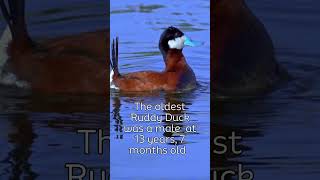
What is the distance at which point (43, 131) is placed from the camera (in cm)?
844

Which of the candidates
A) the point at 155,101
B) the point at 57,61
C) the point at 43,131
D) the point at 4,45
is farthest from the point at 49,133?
the point at 4,45

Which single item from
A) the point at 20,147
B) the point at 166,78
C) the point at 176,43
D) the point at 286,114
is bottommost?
the point at 20,147

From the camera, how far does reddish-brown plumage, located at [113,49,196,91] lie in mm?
9031

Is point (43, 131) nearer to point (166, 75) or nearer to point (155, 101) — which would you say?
point (155, 101)

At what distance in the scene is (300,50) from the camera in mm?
10242

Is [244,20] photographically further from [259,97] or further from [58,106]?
[58,106]

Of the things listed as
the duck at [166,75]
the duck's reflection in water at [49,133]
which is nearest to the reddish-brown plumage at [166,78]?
the duck at [166,75]

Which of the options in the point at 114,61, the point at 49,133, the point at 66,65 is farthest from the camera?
the point at 66,65

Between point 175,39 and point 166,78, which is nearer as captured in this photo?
point 175,39

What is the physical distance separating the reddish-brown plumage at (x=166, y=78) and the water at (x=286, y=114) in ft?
0.88

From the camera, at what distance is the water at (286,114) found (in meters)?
7.94

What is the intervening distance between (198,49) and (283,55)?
51.6 inches

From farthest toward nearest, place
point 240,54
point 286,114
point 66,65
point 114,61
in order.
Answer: point 240,54 → point 66,65 → point 114,61 → point 286,114

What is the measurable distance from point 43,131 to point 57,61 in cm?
111
